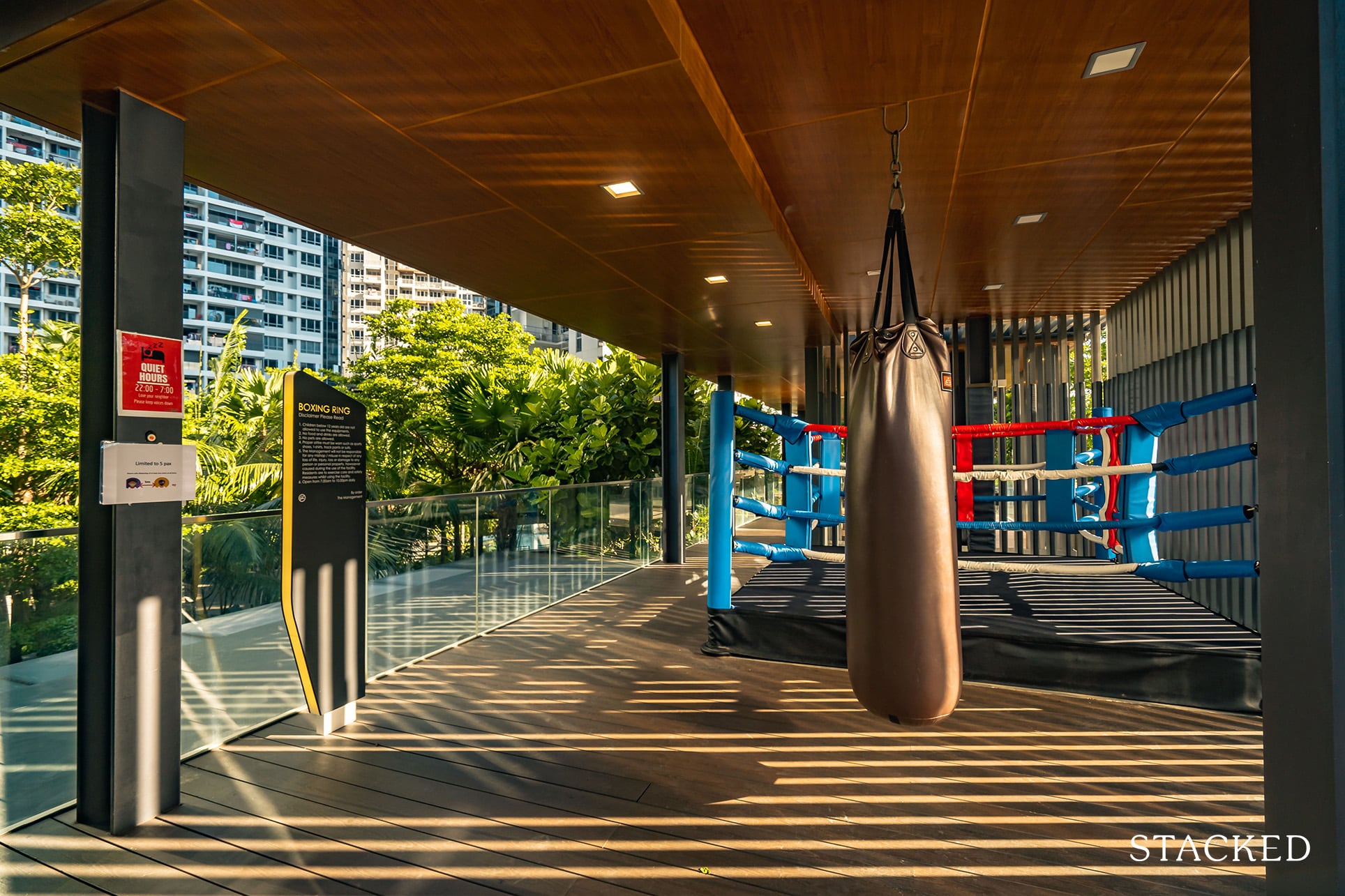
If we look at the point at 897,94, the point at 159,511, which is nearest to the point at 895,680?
the point at 897,94

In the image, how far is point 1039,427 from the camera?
4668mm

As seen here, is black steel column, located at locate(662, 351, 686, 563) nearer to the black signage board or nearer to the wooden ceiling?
the wooden ceiling

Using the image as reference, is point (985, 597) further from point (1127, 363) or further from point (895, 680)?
point (895, 680)

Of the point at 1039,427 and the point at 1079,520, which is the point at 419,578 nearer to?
the point at 1039,427

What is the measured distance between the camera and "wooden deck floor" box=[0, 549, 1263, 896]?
2.20 m

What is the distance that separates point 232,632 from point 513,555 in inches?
98.8

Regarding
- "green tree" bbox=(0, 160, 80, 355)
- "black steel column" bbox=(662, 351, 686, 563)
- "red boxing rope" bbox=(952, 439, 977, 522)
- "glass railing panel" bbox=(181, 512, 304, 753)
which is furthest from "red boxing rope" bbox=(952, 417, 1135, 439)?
"green tree" bbox=(0, 160, 80, 355)

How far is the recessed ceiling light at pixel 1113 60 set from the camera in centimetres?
273

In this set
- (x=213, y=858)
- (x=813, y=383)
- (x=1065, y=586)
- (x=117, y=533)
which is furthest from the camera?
(x=813, y=383)

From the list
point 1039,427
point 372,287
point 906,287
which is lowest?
point 1039,427

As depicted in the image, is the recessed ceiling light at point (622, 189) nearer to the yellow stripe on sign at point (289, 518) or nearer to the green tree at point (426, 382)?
the yellow stripe on sign at point (289, 518)

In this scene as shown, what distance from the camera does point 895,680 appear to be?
2.26m

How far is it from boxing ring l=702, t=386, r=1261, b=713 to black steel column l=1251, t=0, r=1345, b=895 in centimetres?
210

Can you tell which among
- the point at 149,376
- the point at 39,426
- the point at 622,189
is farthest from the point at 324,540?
the point at 39,426
